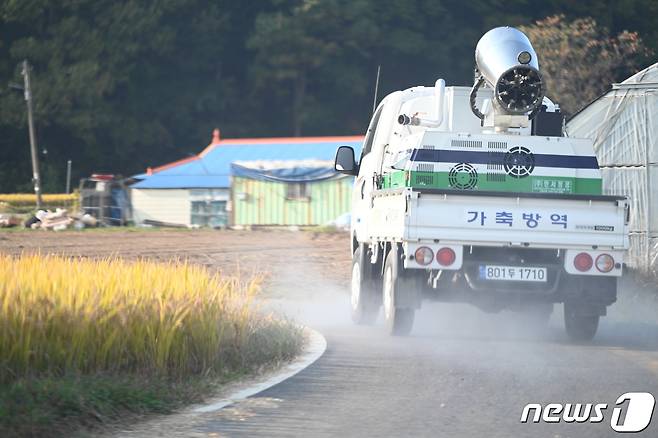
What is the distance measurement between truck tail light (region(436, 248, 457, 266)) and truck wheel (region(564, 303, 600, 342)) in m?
1.56

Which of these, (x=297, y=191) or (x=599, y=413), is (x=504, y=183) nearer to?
(x=599, y=413)

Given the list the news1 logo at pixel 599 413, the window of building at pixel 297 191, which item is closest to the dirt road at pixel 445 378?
the news1 logo at pixel 599 413

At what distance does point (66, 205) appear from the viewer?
5928 cm

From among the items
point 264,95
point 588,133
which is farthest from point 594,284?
point 264,95

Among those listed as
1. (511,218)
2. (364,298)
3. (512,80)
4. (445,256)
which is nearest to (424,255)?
(445,256)

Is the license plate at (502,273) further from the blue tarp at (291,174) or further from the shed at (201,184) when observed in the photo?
the shed at (201,184)

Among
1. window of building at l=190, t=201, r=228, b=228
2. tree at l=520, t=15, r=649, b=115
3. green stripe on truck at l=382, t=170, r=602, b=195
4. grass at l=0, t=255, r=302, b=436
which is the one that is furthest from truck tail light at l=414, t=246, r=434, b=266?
window of building at l=190, t=201, r=228, b=228

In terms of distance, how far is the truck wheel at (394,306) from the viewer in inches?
563

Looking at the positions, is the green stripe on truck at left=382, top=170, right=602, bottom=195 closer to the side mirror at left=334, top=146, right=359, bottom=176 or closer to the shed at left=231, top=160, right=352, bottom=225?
the side mirror at left=334, top=146, right=359, bottom=176

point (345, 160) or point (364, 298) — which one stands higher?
point (345, 160)

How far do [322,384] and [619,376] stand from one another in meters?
2.57

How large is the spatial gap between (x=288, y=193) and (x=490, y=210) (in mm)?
38257

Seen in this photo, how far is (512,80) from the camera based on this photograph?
622 inches

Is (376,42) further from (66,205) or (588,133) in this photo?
(588,133)
